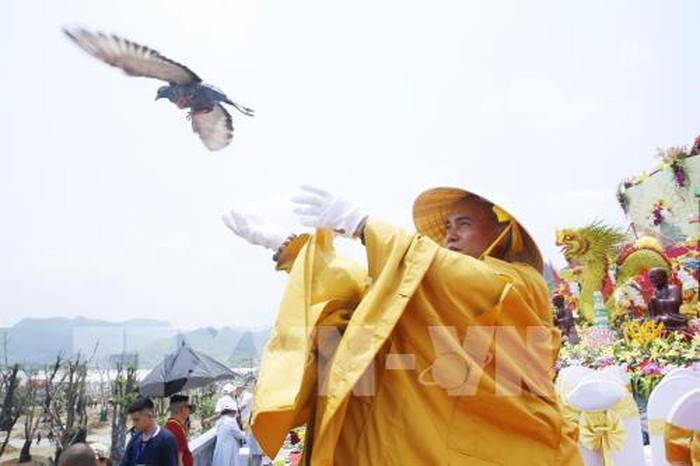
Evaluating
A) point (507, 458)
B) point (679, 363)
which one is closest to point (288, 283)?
point (507, 458)

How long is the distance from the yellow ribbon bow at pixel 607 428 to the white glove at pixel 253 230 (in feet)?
8.71

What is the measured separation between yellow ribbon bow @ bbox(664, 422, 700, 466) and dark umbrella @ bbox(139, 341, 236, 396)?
21.2ft

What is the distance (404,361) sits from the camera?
1988mm

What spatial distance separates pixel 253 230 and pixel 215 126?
4.09 feet

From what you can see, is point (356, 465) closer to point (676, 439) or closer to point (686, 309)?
point (676, 439)

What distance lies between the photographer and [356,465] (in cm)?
189

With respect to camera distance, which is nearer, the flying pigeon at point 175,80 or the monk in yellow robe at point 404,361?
the monk in yellow robe at point 404,361

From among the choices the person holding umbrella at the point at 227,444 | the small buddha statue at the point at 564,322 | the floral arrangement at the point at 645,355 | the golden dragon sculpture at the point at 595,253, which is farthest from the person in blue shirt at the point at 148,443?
the golden dragon sculpture at the point at 595,253

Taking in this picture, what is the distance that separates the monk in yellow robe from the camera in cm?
185

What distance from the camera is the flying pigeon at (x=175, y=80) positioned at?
302 cm

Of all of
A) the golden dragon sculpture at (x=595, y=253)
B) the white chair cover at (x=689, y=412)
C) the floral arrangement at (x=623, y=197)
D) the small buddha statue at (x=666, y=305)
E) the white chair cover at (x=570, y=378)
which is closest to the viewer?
the white chair cover at (x=689, y=412)

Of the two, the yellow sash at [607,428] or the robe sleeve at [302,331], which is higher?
the robe sleeve at [302,331]

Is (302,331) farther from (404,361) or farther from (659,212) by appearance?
(659,212)

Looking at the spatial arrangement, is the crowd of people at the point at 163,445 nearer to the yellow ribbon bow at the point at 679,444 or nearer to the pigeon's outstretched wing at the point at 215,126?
the pigeon's outstretched wing at the point at 215,126
